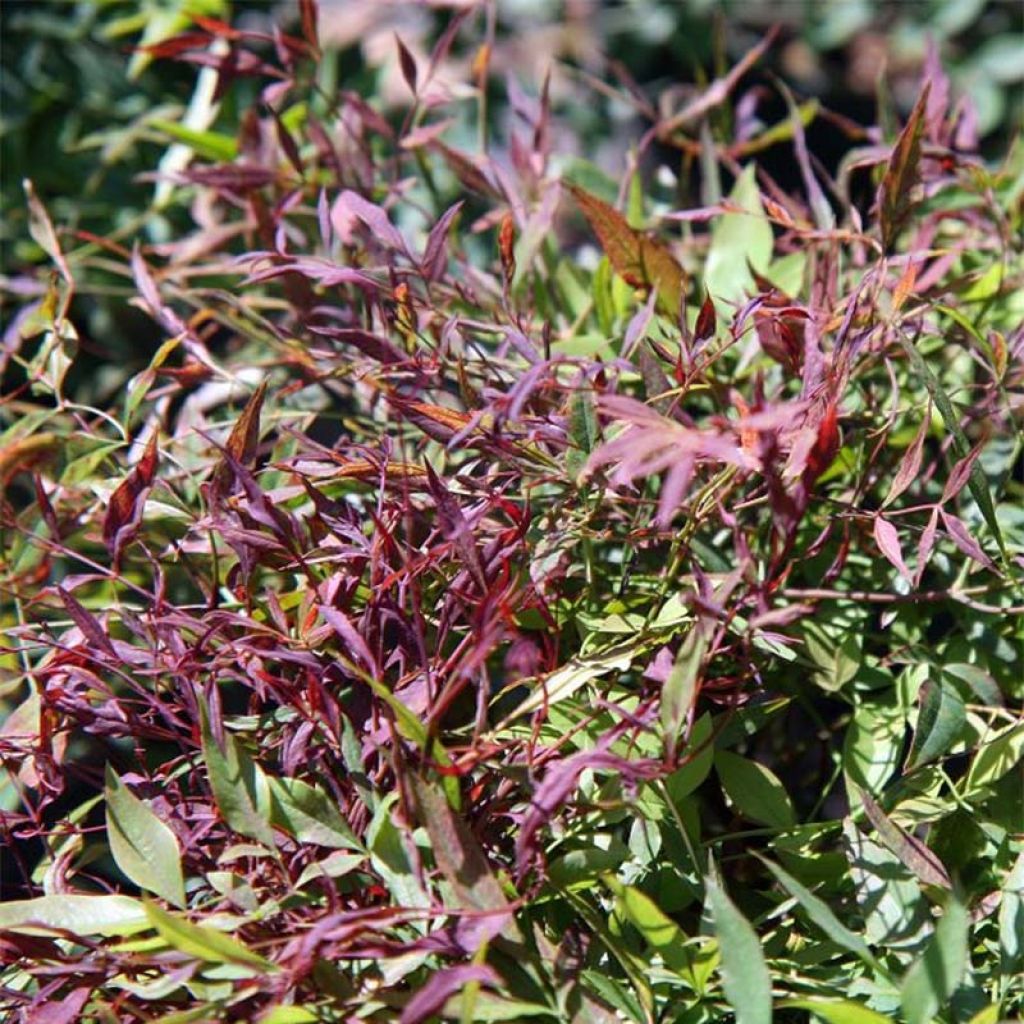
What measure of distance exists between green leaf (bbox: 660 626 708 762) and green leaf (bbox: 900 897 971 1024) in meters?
0.13

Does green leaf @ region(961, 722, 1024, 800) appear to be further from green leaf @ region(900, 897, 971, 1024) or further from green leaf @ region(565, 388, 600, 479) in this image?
green leaf @ region(565, 388, 600, 479)

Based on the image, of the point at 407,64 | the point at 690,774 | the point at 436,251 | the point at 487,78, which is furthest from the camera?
the point at 487,78

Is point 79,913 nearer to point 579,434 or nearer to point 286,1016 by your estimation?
point 286,1016

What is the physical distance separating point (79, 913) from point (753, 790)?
1.11 feet

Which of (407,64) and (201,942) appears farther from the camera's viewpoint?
(407,64)

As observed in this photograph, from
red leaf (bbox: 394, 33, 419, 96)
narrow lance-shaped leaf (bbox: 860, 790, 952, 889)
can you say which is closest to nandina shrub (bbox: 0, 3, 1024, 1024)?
narrow lance-shaped leaf (bbox: 860, 790, 952, 889)

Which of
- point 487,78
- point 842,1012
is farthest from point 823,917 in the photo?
point 487,78

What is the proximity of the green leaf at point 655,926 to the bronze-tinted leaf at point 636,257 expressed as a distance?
15.8 inches

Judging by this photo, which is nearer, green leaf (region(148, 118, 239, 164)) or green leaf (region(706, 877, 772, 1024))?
green leaf (region(706, 877, 772, 1024))

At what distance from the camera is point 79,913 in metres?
0.62

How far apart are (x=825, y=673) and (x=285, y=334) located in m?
0.39

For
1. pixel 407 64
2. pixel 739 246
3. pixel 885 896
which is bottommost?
pixel 885 896

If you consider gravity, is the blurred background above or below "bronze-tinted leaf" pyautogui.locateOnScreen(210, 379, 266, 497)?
below

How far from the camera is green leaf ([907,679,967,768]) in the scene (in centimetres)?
66
